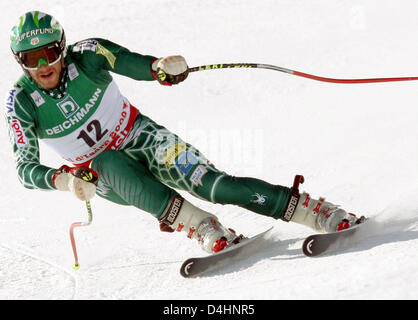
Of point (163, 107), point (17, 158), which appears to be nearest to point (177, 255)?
point (17, 158)

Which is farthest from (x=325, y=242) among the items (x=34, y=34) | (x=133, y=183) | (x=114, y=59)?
(x=34, y=34)

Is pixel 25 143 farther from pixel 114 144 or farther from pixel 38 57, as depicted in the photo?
pixel 114 144

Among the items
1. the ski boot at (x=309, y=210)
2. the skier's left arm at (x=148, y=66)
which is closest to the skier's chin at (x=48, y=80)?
the skier's left arm at (x=148, y=66)

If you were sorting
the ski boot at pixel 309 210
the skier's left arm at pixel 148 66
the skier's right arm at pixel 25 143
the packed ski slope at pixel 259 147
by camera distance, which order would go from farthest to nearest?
the ski boot at pixel 309 210 < the skier's left arm at pixel 148 66 < the skier's right arm at pixel 25 143 < the packed ski slope at pixel 259 147

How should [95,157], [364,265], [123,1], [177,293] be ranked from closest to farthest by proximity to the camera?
[364,265] < [177,293] < [95,157] < [123,1]

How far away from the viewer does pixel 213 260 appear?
156 inches

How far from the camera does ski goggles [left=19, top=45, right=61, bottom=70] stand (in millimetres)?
4043

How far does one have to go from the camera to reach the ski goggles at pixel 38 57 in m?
4.04

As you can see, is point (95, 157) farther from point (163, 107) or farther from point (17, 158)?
point (163, 107)

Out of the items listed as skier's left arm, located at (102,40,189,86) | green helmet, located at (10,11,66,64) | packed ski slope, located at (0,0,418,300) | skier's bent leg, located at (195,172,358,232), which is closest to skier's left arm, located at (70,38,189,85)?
skier's left arm, located at (102,40,189,86)

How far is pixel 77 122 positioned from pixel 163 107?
4070 mm

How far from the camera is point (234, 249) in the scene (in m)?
4.06

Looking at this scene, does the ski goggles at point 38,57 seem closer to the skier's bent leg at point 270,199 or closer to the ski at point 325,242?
the skier's bent leg at point 270,199

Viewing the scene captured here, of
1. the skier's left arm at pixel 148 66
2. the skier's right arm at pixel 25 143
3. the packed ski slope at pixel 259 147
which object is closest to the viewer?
the packed ski slope at pixel 259 147
